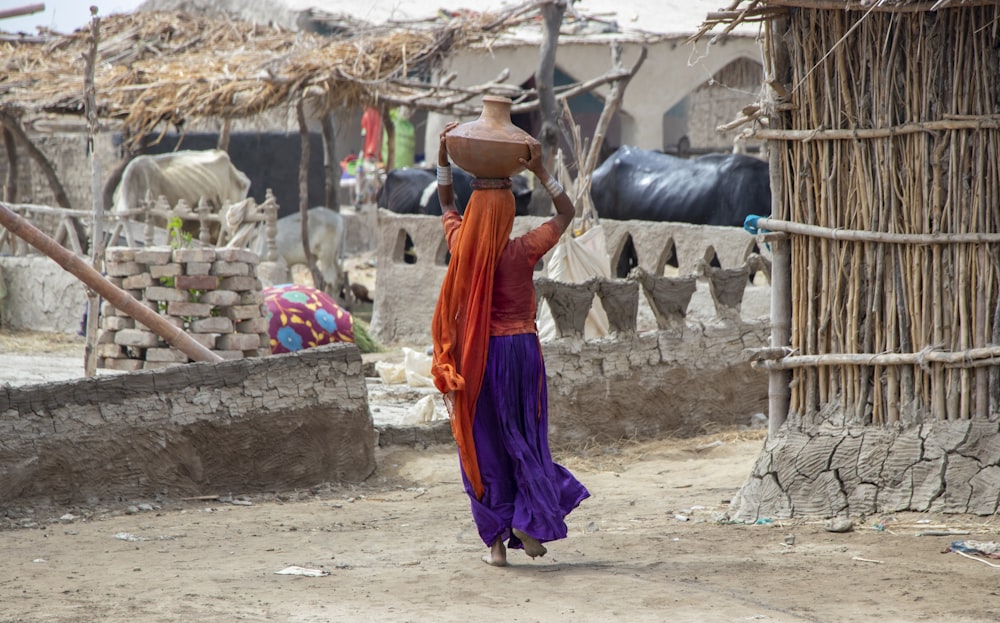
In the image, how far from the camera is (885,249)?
5.06 m

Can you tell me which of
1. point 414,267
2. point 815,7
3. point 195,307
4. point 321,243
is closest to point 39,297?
point 321,243

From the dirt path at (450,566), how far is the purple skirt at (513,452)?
0.68 feet

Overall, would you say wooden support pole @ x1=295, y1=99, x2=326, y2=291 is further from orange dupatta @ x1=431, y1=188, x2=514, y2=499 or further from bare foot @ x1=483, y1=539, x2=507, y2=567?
bare foot @ x1=483, y1=539, x2=507, y2=567

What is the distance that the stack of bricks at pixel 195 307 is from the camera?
7.17m

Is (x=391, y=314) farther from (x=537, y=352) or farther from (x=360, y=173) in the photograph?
(x=360, y=173)

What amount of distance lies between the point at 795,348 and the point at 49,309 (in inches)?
387

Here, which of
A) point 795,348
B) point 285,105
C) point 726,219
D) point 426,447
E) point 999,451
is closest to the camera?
point 999,451

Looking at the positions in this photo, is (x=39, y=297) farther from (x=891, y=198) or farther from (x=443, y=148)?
(x=891, y=198)

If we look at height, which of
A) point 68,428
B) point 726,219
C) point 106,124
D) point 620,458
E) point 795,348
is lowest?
point 620,458

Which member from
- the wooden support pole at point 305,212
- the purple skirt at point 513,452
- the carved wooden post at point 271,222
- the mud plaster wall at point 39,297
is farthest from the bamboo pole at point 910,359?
the mud plaster wall at point 39,297

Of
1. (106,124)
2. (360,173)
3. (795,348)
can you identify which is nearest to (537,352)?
(795,348)

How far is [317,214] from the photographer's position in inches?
565

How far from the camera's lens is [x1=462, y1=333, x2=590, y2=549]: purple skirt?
444 cm

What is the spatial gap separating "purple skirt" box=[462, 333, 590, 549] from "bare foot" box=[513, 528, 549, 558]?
1.9 inches
